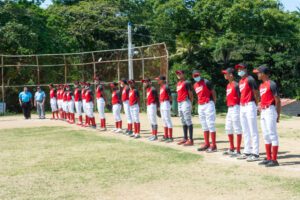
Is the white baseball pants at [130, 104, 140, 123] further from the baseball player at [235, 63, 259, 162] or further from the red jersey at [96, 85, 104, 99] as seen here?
the baseball player at [235, 63, 259, 162]

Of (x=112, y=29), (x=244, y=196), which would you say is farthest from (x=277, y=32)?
(x=244, y=196)

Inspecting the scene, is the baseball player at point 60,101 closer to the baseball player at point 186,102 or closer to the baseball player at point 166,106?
the baseball player at point 166,106

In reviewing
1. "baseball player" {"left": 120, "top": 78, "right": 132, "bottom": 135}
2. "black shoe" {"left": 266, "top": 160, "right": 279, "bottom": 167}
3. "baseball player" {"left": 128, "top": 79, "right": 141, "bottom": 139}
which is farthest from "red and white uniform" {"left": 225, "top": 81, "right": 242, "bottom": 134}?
"baseball player" {"left": 120, "top": 78, "right": 132, "bottom": 135}

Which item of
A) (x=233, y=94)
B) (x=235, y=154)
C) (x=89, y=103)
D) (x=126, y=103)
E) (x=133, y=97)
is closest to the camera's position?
(x=235, y=154)

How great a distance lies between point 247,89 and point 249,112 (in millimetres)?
525

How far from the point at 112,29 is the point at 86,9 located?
3.08 m

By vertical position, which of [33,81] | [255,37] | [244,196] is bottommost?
[244,196]

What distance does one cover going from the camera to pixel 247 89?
1024 centimetres

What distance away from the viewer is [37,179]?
875cm

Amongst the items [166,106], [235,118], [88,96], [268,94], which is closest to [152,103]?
[166,106]

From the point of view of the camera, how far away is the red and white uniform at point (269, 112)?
9.36m

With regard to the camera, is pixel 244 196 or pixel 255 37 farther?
pixel 255 37

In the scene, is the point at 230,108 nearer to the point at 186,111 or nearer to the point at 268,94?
the point at 268,94

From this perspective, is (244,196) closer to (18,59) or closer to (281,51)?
(18,59)
